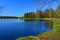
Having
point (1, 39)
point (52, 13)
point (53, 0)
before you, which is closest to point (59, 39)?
point (53, 0)

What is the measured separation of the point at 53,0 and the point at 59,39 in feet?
21.3

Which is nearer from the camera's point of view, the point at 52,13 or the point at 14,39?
the point at 14,39

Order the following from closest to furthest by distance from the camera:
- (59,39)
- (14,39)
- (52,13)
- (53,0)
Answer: (53,0), (59,39), (14,39), (52,13)

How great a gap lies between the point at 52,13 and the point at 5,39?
237 ft

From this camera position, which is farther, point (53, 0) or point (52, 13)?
point (52, 13)

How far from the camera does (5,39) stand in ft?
71.9

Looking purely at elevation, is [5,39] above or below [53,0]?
below

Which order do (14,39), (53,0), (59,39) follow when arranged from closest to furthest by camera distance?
(53,0) < (59,39) < (14,39)

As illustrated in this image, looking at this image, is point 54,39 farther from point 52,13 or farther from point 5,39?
point 52,13

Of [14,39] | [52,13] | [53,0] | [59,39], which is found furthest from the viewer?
[52,13]

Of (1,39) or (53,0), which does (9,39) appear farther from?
(53,0)

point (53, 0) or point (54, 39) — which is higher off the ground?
point (53, 0)

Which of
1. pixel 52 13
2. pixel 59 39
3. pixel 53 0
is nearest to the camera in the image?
pixel 53 0

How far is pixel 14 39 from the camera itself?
21.5m
